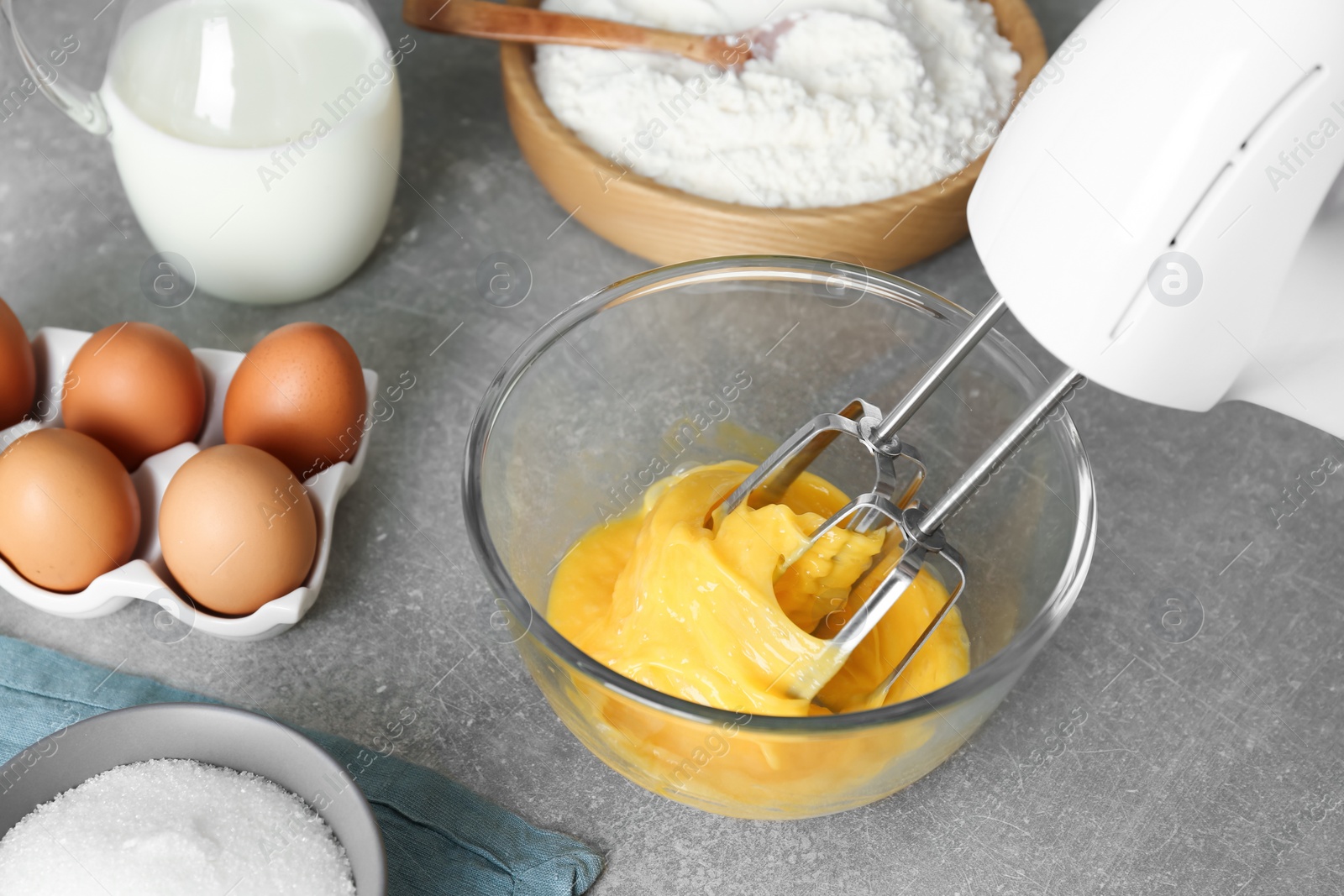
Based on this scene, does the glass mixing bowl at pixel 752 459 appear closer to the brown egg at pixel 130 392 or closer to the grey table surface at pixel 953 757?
the grey table surface at pixel 953 757

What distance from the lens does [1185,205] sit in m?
0.44

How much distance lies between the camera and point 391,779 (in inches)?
29.5

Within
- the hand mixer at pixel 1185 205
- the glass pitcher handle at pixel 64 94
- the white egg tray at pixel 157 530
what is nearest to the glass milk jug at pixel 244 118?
the glass pitcher handle at pixel 64 94

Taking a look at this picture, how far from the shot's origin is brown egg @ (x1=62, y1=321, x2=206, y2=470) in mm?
821

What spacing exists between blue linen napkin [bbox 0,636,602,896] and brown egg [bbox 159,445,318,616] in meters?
0.09

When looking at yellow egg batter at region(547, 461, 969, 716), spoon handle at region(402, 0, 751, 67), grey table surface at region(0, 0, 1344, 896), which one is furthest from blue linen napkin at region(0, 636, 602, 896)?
spoon handle at region(402, 0, 751, 67)

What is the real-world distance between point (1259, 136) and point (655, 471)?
0.53m

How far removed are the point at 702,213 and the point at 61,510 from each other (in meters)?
0.53

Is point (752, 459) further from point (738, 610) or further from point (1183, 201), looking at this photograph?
point (1183, 201)

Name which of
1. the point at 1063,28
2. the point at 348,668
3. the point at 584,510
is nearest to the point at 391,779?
the point at 348,668

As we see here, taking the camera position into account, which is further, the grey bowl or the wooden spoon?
the wooden spoon

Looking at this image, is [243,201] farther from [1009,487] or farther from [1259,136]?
[1259,136]

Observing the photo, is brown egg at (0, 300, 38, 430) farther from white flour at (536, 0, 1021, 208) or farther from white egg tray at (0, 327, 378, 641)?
white flour at (536, 0, 1021, 208)

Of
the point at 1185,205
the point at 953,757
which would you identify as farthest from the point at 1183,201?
the point at 953,757
